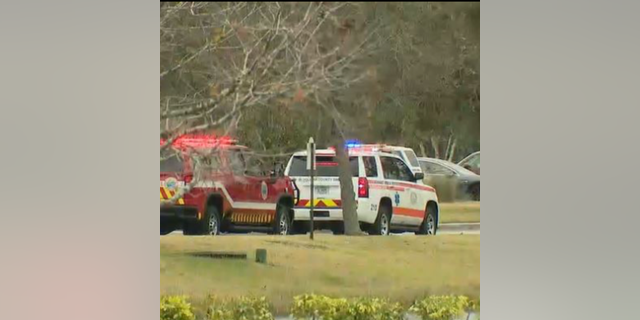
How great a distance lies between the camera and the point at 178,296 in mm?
5473

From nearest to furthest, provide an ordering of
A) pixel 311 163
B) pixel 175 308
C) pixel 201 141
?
1. pixel 175 308
2. pixel 201 141
3. pixel 311 163

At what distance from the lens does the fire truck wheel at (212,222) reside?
5602 mm

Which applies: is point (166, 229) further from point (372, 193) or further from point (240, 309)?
point (372, 193)

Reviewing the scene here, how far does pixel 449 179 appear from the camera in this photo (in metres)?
5.68

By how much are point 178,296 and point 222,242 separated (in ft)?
1.50

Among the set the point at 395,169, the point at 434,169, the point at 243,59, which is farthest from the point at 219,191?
the point at 434,169

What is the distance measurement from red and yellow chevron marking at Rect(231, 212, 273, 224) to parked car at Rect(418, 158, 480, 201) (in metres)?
1.13

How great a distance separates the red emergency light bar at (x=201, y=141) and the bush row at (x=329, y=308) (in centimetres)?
101

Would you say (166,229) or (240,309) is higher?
(166,229)

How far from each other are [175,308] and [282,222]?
91cm
